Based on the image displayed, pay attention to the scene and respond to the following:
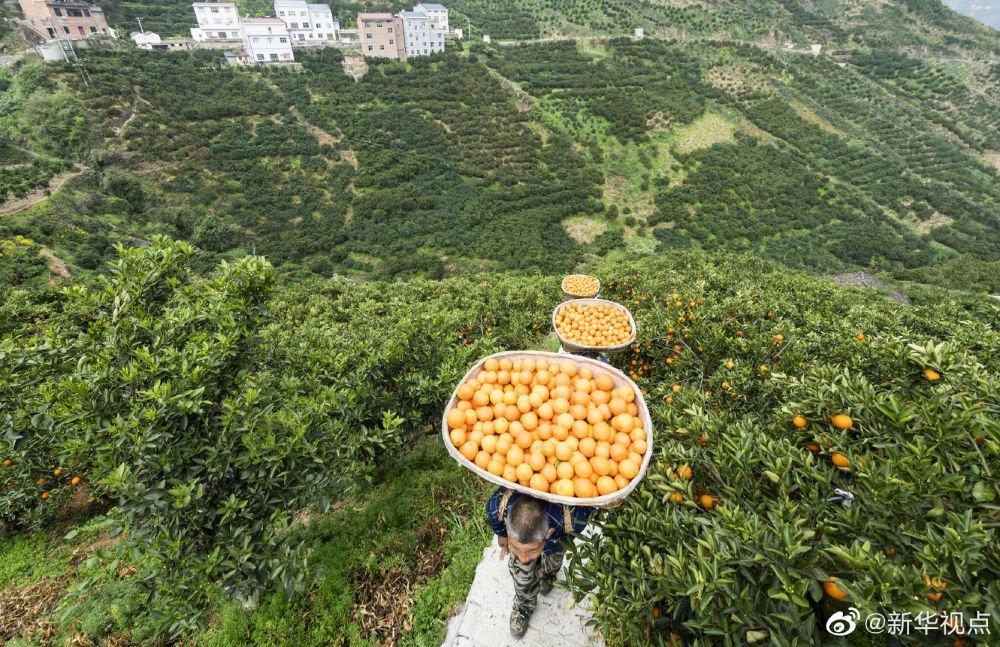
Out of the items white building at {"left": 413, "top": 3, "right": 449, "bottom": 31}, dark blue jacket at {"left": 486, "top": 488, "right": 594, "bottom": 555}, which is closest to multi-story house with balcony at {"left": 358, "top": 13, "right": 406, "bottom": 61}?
white building at {"left": 413, "top": 3, "right": 449, "bottom": 31}

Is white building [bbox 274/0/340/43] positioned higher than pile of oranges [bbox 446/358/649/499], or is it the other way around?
white building [bbox 274/0/340/43]

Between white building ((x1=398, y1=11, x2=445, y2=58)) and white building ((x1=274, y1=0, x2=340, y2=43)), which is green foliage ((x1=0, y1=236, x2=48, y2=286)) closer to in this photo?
white building ((x1=274, y1=0, x2=340, y2=43))

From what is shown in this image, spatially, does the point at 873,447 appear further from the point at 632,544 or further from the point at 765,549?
the point at 632,544

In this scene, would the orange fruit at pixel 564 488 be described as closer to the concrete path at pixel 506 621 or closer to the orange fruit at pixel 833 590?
the orange fruit at pixel 833 590

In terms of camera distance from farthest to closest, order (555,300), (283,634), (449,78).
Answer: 1. (449,78)
2. (555,300)
3. (283,634)

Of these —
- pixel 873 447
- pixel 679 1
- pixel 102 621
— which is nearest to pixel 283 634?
pixel 102 621

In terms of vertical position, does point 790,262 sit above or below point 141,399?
below
